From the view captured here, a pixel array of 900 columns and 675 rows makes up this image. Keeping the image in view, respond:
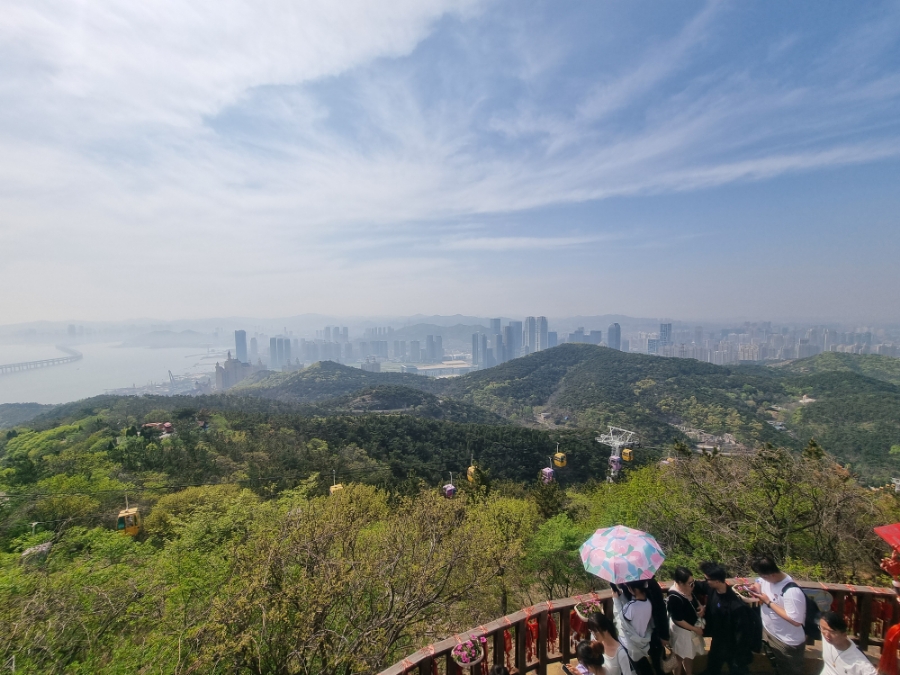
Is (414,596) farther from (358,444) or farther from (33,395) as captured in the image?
(33,395)

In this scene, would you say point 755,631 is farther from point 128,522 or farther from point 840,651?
point 128,522

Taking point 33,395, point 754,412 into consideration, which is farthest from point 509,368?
point 33,395

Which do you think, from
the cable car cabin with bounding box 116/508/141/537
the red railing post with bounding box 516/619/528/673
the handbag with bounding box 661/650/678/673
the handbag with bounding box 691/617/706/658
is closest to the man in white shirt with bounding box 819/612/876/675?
the handbag with bounding box 691/617/706/658

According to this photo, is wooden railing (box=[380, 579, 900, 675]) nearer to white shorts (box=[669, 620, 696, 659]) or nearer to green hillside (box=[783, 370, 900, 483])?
white shorts (box=[669, 620, 696, 659])

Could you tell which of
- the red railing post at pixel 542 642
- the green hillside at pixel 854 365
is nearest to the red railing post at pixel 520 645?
the red railing post at pixel 542 642

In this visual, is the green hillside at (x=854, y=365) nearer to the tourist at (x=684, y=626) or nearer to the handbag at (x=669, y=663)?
the tourist at (x=684, y=626)

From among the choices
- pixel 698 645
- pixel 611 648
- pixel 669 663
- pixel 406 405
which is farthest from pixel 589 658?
pixel 406 405
